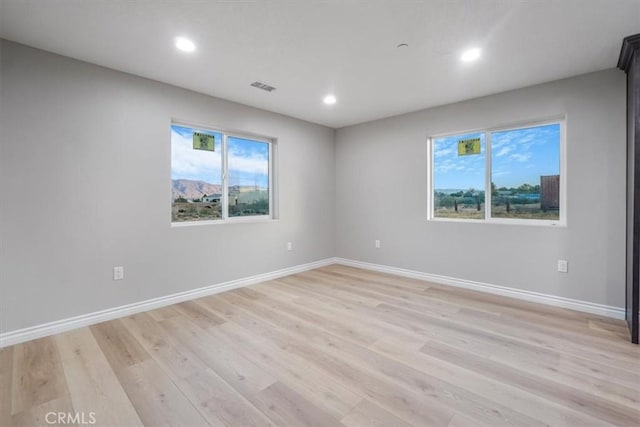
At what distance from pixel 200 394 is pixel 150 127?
262cm

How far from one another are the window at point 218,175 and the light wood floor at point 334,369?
48.6 inches

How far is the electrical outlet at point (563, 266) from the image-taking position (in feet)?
10.1

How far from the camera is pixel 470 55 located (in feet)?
8.46

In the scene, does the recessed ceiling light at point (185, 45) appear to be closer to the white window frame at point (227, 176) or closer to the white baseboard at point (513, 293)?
the white window frame at point (227, 176)

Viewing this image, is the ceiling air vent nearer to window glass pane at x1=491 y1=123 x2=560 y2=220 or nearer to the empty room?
the empty room

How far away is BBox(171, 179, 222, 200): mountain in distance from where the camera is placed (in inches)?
135

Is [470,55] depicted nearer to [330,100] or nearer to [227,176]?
[330,100]

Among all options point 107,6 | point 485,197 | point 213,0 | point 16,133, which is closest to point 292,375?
point 213,0

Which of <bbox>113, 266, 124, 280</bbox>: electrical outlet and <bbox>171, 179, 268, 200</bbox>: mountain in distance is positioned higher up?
<bbox>171, 179, 268, 200</bbox>: mountain in distance

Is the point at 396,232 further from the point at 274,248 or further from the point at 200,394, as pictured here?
the point at 200,394

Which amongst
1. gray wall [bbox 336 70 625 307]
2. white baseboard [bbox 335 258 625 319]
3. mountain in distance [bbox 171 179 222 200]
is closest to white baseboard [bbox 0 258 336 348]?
mountain in distance [bbox 171 179 222 200]

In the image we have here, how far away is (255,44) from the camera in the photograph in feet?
7.88

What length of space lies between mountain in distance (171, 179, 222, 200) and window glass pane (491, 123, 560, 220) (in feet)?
11.6

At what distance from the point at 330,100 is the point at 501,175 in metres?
2.32
